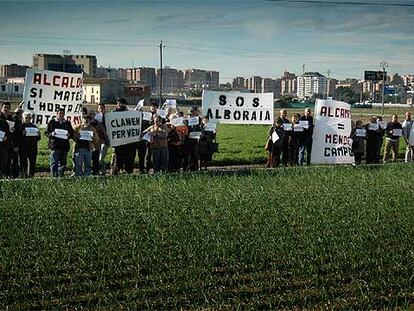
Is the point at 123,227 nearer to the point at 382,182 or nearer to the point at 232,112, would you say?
the point at 382,182

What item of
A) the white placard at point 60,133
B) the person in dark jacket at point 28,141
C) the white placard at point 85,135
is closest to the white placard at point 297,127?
the white placard at point 85,135

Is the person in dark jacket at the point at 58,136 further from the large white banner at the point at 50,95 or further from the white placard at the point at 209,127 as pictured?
the white placard at the point at 209,127

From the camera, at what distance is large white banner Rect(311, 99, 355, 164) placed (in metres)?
22.3

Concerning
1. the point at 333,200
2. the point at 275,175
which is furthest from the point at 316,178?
the point at 333,200

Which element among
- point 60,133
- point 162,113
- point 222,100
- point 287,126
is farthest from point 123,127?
point 287,126

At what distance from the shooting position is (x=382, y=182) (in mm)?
17953

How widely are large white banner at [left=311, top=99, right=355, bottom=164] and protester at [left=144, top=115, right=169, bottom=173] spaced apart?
5.50 meters

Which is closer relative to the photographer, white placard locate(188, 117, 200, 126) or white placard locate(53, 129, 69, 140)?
white placard locate(53, 129, 69, 140)

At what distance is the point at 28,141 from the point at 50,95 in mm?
2014

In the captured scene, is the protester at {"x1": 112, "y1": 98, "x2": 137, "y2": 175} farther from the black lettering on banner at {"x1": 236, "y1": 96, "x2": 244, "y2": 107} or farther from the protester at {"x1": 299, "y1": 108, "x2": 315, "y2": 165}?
the protester at {"x1": 299, "y1": 108, "x2": 315, "y2": 165}

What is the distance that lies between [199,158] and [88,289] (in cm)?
1270

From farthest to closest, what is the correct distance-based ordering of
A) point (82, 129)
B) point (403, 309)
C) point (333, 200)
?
point (82, 129), point (333, 200), point (403, 309)

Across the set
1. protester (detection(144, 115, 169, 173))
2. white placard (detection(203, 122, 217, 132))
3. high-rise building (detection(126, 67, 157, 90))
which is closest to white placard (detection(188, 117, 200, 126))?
white placard (detection(203, 122, 217, 132))

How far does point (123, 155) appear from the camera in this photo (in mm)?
19375
